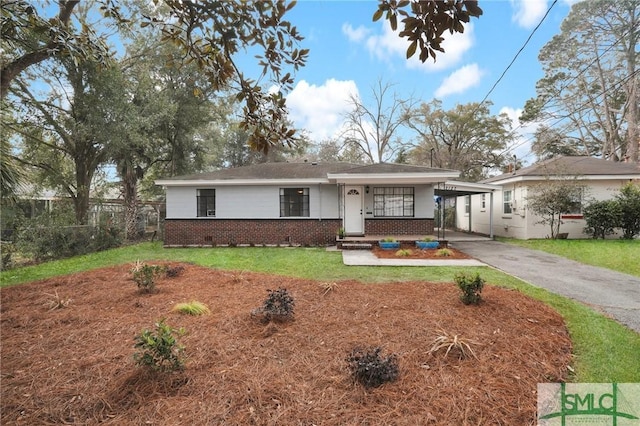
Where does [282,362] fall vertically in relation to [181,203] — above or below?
below

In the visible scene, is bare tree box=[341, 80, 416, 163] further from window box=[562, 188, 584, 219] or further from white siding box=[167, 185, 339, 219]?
white siding box=[167, 185, 339, 219]

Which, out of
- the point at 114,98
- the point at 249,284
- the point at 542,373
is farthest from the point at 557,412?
the point at 114,98

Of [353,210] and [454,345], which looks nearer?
[454,345]

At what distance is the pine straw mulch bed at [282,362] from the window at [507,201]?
12.8m

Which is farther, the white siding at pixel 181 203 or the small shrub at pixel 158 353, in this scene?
the white siding at pixel 181 203

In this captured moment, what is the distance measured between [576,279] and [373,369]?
675 centimetres

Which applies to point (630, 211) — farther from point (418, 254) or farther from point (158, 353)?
point (158, 353)

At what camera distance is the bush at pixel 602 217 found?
43.1 ft

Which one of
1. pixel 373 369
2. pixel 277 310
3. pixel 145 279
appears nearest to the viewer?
pixel 373 369

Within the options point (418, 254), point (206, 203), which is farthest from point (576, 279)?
point (206, 203)

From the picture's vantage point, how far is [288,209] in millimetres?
13375

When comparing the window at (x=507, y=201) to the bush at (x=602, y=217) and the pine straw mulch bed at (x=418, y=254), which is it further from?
the pine straw mulch bed at (x=418, y=254)

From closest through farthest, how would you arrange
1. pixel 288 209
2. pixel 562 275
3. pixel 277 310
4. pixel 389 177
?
pixel 277 310, pixel 562 275, pixel 389 177, pixel 288 209

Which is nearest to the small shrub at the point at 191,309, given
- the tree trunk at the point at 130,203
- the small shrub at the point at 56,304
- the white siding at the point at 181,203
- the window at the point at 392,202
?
the small shrub at the point at 56,304
